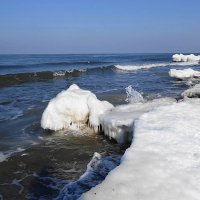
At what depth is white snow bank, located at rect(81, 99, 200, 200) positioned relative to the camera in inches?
158

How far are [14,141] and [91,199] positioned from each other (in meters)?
5.26

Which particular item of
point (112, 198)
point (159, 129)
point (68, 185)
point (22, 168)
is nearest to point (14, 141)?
point (22, 168)

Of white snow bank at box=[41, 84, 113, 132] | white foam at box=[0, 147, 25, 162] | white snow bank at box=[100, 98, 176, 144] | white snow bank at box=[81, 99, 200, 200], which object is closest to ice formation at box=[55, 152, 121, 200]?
white snow bank at box=[100, 98, 176, 144]

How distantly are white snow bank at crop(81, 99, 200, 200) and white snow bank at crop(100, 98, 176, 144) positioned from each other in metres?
0.79

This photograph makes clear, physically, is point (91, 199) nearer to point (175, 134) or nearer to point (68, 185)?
point (68, 185)

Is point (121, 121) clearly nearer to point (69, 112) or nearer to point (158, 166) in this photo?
point (69, 112)

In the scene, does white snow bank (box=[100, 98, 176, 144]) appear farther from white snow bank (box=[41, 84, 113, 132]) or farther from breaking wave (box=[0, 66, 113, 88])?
breaking wave (box=[0, 66, 113, 88])

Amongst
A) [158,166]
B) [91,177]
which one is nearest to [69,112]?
[91,177]

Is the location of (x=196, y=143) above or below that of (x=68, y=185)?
above

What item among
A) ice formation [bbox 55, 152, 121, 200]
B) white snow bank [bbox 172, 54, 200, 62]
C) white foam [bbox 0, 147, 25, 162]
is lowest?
white snow bank [bbox 172, 54, 200, 62]

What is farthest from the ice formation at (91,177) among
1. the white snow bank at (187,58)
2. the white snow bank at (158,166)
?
the white snow bank at (187,58)

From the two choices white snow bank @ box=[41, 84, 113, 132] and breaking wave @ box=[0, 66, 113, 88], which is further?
breaking wave @ box=[0, 66, 113, 88]

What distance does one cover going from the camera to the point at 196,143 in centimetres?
560

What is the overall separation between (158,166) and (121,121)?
318 centimetres
